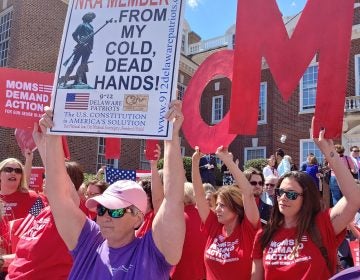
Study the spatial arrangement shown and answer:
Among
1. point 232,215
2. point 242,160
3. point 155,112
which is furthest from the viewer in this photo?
point 242,160

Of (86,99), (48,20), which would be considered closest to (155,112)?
(86,99)

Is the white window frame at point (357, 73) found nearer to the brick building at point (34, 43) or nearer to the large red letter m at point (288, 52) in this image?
the brick building at point (34, 43)

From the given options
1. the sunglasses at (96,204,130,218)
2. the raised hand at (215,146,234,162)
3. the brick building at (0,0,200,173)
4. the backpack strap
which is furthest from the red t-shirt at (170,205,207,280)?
the brick building at (0,0,200,173)

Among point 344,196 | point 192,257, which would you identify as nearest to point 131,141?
point 192,257

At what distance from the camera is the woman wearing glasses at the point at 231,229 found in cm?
308

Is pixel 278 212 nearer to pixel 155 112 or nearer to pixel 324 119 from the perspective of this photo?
pixel 324 119

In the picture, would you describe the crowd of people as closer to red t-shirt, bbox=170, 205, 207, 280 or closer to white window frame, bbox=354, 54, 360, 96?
red t-shirt, bbox=170, 205, 207, 280

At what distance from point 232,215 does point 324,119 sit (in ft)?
3.37

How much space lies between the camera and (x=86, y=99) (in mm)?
2688

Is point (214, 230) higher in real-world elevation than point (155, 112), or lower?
lower

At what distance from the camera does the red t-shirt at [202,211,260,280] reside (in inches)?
121

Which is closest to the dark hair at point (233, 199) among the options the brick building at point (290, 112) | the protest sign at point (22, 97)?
the protest sign at point (22, 97)

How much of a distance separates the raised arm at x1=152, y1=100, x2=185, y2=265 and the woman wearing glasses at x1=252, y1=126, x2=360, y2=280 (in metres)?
0.90

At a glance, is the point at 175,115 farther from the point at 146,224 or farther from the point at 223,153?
the point at 146,224
